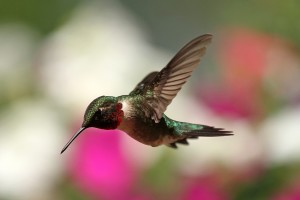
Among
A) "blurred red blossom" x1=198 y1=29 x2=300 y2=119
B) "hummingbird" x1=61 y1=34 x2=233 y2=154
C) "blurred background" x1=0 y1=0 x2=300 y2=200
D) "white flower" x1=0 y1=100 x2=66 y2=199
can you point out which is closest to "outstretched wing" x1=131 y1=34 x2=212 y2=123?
"hummingbird" x1=61 y1=34 x2=233 y2=154

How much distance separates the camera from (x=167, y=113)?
67.2 inches

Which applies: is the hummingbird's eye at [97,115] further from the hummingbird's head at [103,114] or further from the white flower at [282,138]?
the white flower at [282,138]

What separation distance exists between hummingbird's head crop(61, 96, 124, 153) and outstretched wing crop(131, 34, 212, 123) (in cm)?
3

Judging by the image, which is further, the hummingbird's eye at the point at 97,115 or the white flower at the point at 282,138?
the white flower at the point at 282,138

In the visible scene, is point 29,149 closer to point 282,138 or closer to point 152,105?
point 282,138

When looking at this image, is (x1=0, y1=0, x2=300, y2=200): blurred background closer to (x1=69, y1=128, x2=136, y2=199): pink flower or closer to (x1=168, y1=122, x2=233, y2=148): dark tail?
(x1=69, y1=128, x2=136, y2=199): pink flower

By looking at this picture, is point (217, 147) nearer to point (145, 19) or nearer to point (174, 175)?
point (174, 175)

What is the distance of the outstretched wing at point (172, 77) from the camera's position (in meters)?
0.45

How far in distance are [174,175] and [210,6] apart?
5.79ft

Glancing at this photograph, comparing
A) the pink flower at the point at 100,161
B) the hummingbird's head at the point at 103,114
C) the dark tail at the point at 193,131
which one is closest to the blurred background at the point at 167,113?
the pink flower at the point at 100,161

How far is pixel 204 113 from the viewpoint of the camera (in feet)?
5.42

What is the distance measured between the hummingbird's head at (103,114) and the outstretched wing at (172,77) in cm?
3

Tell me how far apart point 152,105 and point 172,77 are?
0.07 feet

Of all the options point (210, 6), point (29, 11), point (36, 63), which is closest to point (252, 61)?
point (36, 63)
